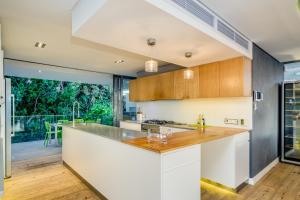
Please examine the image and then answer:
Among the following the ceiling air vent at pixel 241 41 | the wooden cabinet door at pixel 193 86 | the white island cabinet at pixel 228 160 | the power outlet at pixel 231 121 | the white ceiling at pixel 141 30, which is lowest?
the white island cabinet at pixel 228 160

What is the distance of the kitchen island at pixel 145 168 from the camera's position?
173 centimetres

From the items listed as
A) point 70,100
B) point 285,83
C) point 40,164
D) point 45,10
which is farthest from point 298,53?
point 70,100

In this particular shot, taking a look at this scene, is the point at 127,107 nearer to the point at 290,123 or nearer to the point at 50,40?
the point at 50,40

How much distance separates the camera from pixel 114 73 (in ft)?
19.2

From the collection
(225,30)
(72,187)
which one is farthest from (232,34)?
(72,187)

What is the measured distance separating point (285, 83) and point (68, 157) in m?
5.08

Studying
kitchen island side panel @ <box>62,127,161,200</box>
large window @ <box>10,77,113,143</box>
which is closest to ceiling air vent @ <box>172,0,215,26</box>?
kitchen island side panel @ <box>62,127,161,200</box>

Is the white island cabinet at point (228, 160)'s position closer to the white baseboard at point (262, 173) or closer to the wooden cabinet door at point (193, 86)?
the white baseboard at point (262, 173)

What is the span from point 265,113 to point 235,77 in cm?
123

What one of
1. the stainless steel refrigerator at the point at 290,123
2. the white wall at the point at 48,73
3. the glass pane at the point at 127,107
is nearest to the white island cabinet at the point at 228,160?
the stainless steel refrigerator at the point at 290,123

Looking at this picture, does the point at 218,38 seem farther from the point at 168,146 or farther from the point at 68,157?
the point at 68,157

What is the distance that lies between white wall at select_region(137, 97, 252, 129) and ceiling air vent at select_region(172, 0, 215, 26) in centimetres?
171

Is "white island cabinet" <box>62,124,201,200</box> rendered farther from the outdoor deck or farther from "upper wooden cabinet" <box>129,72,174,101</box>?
"upper wooden cabinet" <box>129,72,174,101</box>

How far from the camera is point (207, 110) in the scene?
3.72m
